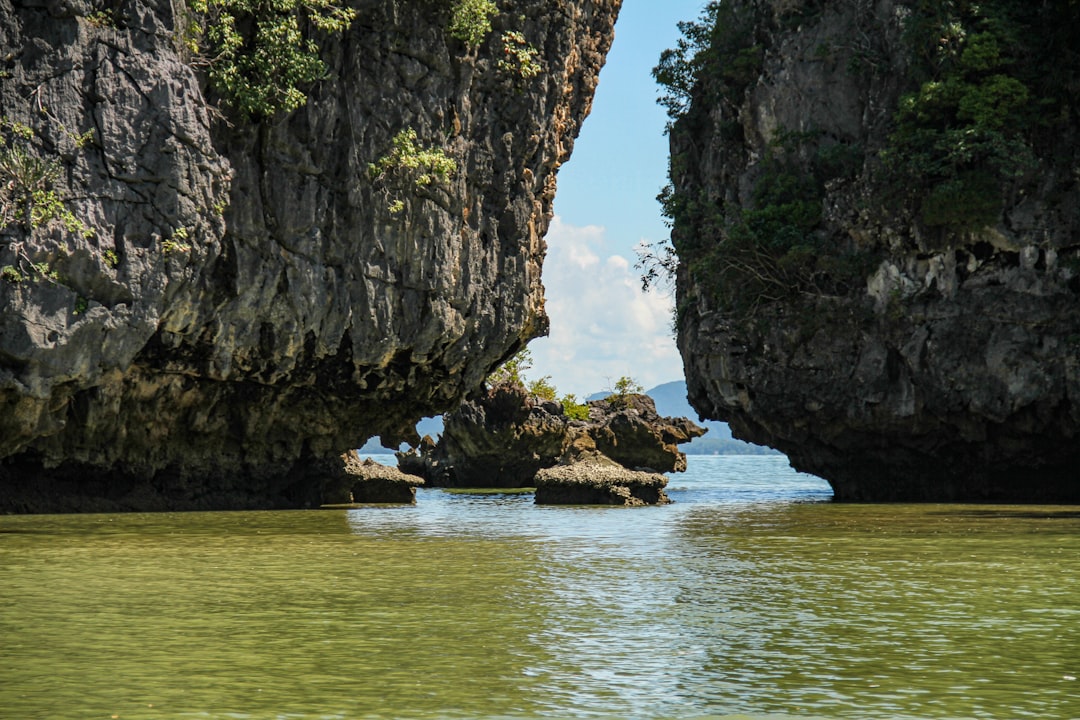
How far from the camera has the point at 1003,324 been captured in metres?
33.0

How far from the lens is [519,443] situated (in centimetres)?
4891

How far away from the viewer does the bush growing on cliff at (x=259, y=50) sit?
79.7 feet

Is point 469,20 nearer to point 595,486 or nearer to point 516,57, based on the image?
point 516,57

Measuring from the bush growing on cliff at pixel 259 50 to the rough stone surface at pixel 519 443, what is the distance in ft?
71.9

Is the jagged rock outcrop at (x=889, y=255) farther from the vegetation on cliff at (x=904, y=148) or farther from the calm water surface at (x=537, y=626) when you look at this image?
the calm water surface at (x=537, y=626)

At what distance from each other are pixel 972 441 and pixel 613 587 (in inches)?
929

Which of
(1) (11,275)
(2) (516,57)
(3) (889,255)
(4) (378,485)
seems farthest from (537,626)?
(3) (889,255)

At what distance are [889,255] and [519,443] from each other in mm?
18937

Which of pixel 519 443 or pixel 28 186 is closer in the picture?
pixel 28 186

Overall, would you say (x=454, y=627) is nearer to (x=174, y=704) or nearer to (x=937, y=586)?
(x=174, y=704)

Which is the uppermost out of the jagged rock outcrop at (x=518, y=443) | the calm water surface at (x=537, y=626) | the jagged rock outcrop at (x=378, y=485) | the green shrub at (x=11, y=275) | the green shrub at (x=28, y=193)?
the green shrub at (x=28, y=193)

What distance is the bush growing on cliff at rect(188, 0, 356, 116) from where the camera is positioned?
24281 millimetres

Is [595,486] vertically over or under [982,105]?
under

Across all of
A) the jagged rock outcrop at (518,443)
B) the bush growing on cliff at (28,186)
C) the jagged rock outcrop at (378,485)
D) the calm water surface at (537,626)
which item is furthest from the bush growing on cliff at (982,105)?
the bush growing on cliff at (28,186)
